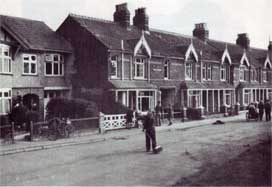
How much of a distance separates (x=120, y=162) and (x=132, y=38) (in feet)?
68.6

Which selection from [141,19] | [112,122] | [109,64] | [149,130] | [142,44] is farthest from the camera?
[141,19]

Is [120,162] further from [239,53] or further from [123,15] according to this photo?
[239,53]

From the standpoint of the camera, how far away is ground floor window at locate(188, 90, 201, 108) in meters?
36.2

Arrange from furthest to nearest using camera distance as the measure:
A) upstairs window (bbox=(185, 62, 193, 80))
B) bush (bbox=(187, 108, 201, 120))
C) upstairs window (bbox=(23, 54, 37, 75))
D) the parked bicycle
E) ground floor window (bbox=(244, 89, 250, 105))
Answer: ground floor window (bbox=(244, 89, 250, 105)) < upstairs window (bbox=(185, 62, 193, 80)) < bush (bbox=(187, 108, 201, 120)) < upstairs window (bbox=(23, 54, 37, 75)) < the parked bicycle

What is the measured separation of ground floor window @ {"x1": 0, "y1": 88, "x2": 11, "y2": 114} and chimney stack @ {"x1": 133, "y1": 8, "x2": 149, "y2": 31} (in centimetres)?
1657

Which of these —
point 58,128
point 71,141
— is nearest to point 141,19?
point 58,128

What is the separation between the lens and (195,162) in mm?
13164

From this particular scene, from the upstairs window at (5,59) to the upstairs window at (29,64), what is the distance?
1765 mm

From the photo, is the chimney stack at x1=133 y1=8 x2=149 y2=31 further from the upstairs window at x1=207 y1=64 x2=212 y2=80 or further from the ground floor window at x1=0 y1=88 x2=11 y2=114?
the ground floor window at x1=0 y1=88 x2=11 y2=114

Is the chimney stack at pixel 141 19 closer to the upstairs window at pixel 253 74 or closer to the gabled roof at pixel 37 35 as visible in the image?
the gabled roof at pixel 37 35

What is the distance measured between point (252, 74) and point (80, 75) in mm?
25861

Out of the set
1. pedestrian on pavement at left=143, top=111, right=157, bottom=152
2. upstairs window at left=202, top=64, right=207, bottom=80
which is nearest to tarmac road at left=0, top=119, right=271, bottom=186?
pedestrian on pavement at left=143, top=111, right=157, bottom=152

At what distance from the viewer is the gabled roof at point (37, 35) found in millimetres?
26062

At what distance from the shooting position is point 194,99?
36.8m
